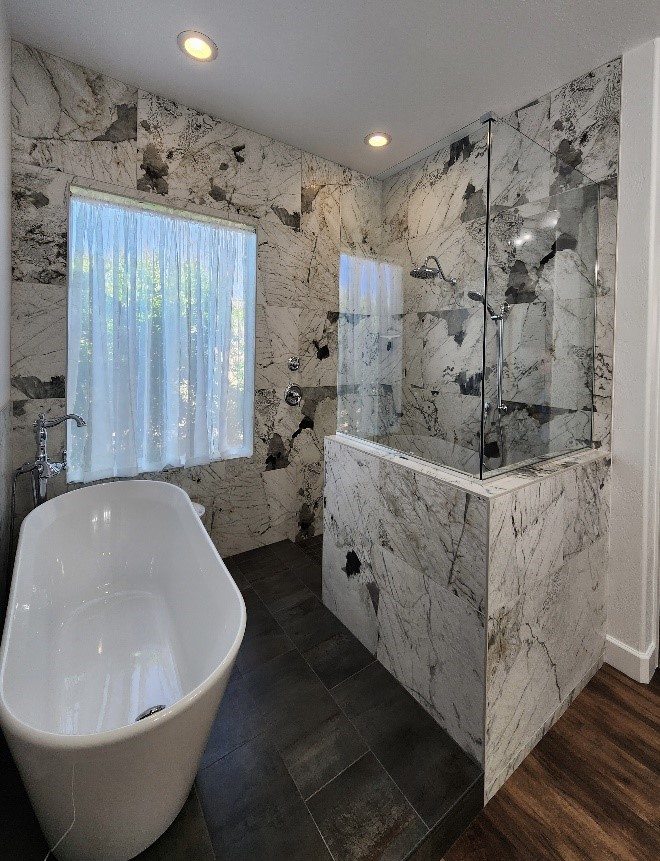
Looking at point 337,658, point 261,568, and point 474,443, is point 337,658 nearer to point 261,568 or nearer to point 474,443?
point 261,568

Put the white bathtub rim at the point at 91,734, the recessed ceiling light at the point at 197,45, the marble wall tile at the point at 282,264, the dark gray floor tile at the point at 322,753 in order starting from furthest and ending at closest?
the marble wall tile at the point at 282,264 → the recessed ceiling light at the point at 197,45 → the dark gray floor tile at the point at 322,753 → the white bathtub rim at the point at 91,734

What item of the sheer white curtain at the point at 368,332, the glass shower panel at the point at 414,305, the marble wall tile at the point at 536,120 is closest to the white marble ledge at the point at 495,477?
the glass shower panel at the point at 414,305

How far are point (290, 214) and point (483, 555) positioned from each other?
250 centimetres

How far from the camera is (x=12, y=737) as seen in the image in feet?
2.58

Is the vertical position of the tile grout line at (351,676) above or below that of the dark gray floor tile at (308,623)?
below

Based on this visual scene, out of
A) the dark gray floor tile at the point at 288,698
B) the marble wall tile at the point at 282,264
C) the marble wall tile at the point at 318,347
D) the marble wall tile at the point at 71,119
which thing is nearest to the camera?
the dark gray floor tile at the point at 288,698

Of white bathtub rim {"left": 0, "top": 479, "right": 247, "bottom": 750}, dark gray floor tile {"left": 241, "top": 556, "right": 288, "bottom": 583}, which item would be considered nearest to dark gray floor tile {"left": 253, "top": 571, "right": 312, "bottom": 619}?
dark gray floor tile {"left": 241, "top": 556, "right": 288, "bottom": 583}

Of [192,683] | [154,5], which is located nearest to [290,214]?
[154,5]

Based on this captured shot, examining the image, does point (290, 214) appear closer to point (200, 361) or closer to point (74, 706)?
point (200, 361)

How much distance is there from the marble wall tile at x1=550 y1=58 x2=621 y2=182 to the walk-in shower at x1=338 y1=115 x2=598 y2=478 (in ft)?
0.32

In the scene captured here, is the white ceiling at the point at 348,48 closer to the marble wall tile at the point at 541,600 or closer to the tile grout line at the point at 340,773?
the marble wall tile at the point at 541,600

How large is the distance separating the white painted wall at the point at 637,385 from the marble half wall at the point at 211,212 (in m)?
1.76

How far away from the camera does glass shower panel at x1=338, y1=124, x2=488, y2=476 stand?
81.6 inches

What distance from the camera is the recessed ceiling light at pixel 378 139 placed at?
8.09 feet
